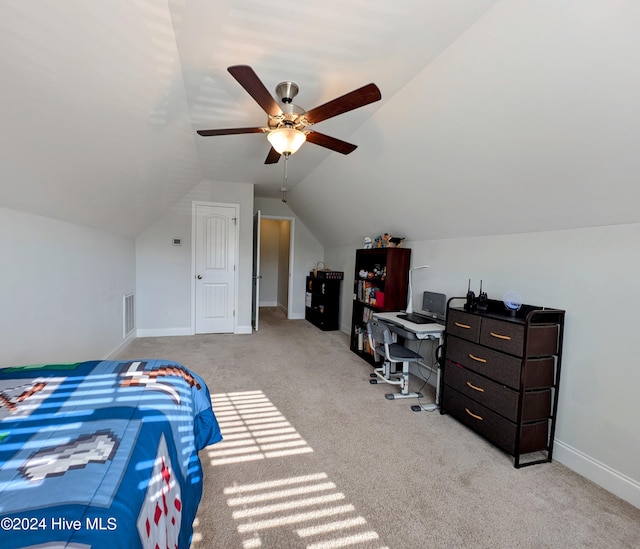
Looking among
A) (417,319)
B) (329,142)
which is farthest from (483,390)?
(329,142)

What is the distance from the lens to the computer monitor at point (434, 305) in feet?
10.4

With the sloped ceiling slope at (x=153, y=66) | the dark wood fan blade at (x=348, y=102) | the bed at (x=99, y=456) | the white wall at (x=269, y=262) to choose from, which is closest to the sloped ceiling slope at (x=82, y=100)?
the sloped ceiling slope at (x=153, y=66)

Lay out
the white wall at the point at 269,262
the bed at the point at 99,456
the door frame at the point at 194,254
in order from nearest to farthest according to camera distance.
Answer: the bed at the point at 99,456 < the door frame at the point at 194,254 < the white wall at the point at 269,262

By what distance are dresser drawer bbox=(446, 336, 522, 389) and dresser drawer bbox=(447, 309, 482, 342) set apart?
6 cm

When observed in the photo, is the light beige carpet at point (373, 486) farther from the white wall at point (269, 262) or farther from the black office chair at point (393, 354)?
the white wall at point (269, 262)

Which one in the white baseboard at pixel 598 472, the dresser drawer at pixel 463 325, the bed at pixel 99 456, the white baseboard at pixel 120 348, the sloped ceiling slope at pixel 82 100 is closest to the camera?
the bed at pixel 99 456

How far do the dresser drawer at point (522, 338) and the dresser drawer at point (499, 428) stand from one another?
50 centimetres

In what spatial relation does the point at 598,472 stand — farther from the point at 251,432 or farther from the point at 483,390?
the point at 251,432

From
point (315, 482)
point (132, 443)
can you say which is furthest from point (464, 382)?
point (132, 443)

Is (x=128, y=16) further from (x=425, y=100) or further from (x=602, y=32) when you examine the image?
(x=602, y=32)

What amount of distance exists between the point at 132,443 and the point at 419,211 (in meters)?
3.03

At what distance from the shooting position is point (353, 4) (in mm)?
1508

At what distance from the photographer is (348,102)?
1.74m

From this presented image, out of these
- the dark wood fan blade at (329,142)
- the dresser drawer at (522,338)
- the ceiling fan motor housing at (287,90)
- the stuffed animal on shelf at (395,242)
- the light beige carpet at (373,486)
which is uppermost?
the ceiling fan motor housing at (287,90)
